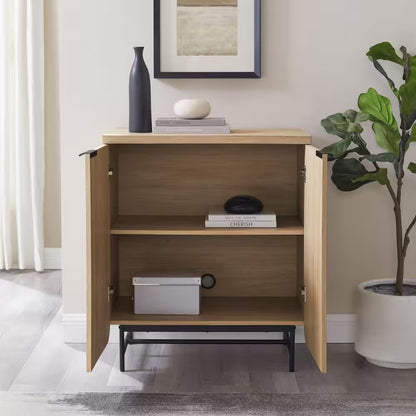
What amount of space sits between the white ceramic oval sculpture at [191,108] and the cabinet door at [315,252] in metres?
0.40

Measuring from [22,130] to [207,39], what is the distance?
1.70 meters

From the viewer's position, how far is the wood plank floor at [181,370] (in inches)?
110

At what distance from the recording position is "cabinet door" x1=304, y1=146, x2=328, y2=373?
2.52 m

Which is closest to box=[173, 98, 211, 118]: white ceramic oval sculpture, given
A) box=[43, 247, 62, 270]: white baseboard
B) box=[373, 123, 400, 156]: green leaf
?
box=[373, 123, 400, 156]: green leaf

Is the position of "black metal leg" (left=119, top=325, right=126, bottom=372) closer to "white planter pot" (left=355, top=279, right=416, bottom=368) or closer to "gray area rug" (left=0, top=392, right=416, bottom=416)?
"gray area rug" (left=0, top=392, right=416, bottom=416)

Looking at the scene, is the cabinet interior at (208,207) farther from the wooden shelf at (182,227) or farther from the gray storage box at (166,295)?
the gray storage box at (166,295)

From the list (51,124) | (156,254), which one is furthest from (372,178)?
(51,124)

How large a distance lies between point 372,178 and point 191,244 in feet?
2.55

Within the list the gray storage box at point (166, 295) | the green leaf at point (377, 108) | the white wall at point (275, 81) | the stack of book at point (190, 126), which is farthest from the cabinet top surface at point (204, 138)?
the gray storage box at point (166, 295)

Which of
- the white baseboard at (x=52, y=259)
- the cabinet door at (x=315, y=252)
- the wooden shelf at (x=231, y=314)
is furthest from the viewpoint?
the white baseboard at (x=52, y=259)

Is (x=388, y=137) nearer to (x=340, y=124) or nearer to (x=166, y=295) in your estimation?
(x=340, y=124)

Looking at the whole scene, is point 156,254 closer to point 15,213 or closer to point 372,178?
point 372,178

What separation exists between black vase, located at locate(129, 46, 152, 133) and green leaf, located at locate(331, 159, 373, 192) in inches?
28.1

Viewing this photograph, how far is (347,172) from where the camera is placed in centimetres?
297
